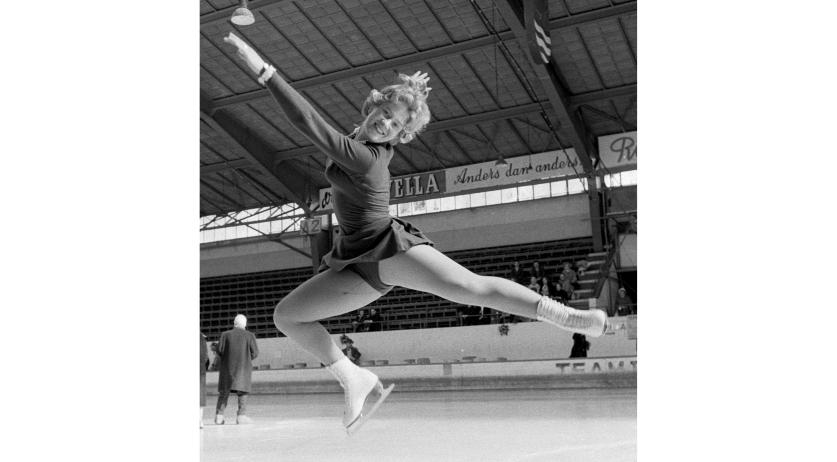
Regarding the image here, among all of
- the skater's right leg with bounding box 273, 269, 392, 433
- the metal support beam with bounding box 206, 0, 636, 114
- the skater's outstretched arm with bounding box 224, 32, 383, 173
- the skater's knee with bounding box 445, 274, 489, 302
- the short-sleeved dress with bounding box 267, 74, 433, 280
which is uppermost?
the metal support beam with bounding box 206, 0, 636, 114

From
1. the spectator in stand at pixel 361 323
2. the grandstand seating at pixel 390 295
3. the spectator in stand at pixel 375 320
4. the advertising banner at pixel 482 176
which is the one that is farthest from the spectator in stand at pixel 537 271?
the spectator in stand at pixel 361 323

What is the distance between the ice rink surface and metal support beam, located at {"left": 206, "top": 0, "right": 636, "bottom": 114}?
8.77 meters

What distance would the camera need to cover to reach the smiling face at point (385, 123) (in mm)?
3615

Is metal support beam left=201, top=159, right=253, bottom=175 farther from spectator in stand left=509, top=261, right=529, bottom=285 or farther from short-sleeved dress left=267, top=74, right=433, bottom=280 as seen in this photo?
short-sleeved dress left=267, top=74, right=433, bottom=280

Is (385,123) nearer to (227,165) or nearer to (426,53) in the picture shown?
(426,53)

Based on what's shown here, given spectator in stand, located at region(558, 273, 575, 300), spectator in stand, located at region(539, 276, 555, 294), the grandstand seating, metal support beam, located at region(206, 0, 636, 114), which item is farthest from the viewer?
the grandstand seating

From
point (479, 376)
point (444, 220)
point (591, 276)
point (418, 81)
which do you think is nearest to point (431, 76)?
point (479, 376)

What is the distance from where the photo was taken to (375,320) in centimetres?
2238

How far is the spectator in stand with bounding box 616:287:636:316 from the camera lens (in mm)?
19938

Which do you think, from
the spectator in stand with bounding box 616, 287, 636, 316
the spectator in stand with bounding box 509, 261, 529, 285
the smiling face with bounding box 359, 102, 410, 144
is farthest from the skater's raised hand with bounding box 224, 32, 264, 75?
the spectator in stand with bounding box 509, 261, 529, 285

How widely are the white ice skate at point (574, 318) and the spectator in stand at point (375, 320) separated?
19055 mm

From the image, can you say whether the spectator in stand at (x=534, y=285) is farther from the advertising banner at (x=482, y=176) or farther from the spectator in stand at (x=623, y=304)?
the advertising banner at (x=482, y=176)
